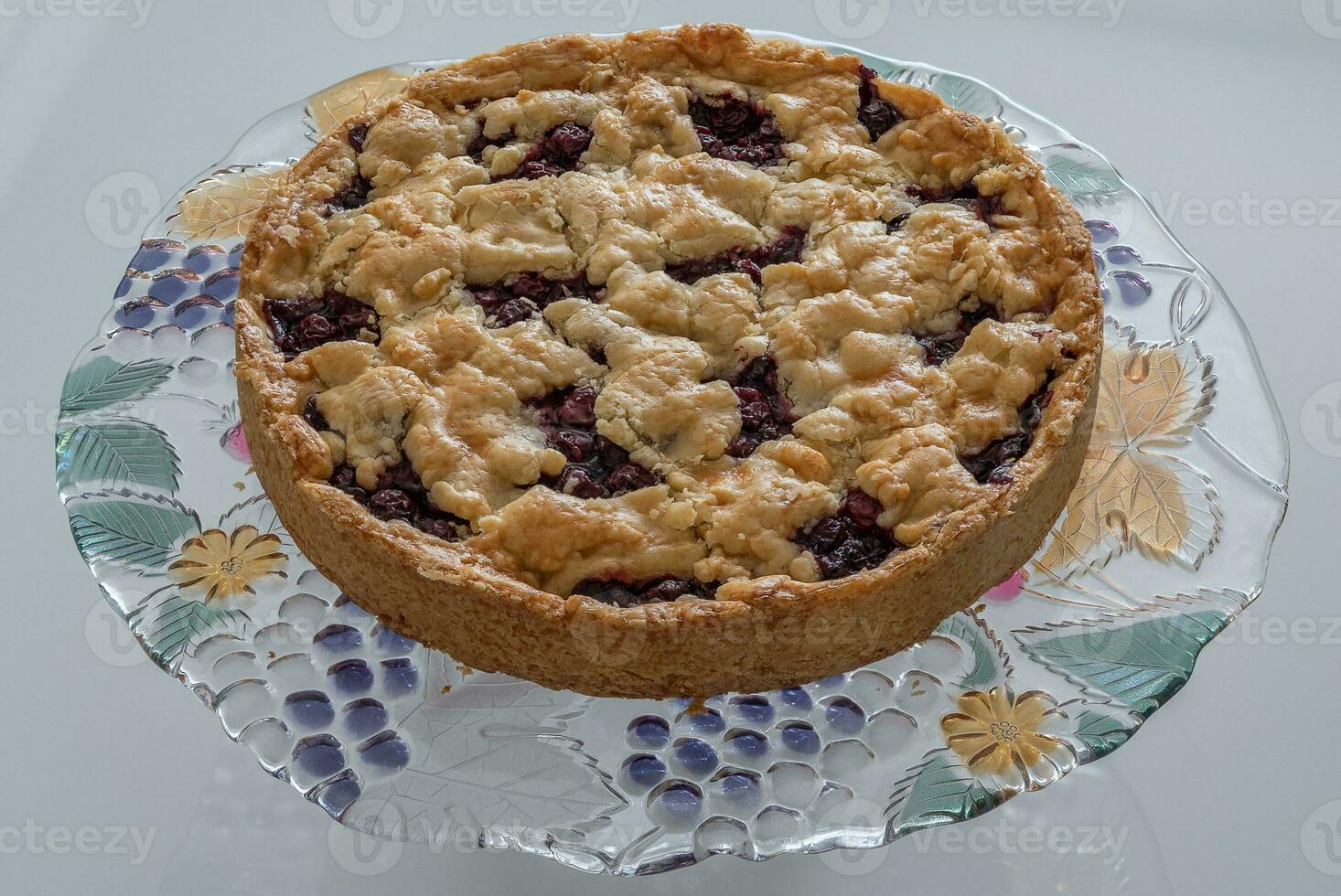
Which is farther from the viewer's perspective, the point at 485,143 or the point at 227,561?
the point at 485,143

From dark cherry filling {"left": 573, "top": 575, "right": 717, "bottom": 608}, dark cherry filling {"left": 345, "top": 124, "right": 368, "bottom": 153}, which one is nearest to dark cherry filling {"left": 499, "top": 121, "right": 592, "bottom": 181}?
dark cherry filling {"left": 345, "top": 124, "right": 368, "bottom": 153}

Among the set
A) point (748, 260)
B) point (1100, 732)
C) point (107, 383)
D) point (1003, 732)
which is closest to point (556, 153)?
point (748, 260)

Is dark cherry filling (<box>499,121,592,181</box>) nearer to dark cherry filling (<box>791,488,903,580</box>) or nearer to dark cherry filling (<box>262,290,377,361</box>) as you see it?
dark cherry filling (<box>262,290,377,361</box>)

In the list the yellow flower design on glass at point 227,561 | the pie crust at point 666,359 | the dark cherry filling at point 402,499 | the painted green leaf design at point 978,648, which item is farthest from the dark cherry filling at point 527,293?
the painted green leaf design at point 978,648

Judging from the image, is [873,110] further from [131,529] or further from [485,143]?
[131,529]

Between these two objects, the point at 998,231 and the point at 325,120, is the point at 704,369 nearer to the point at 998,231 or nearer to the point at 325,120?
the point at 998,231
